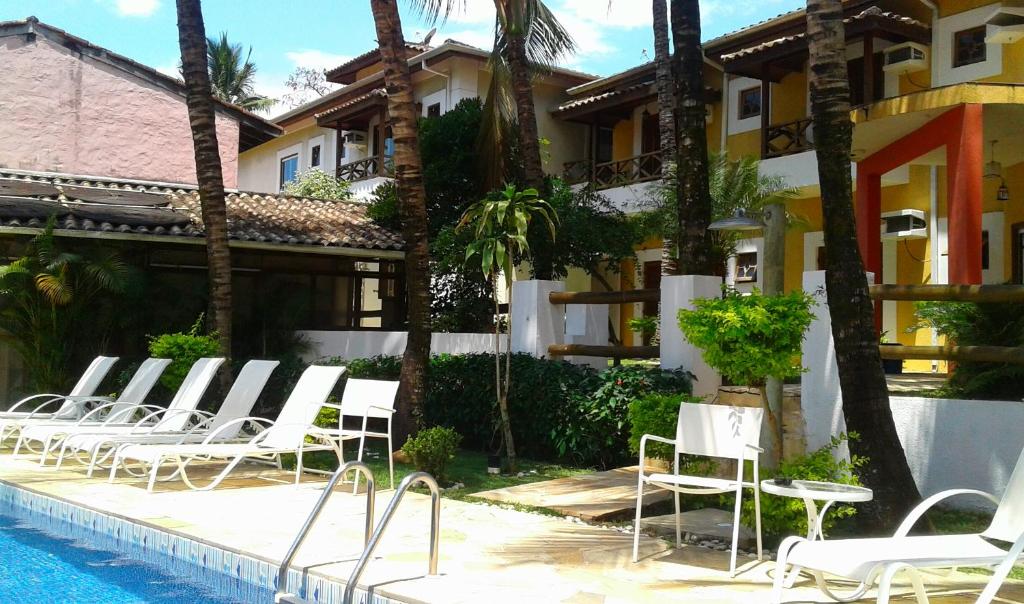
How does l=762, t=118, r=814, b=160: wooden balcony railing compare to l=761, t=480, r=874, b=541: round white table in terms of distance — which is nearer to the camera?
l=761, t=480, r=874, b=541: round white table

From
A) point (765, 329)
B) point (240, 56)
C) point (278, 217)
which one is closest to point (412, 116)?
point (765, 329)

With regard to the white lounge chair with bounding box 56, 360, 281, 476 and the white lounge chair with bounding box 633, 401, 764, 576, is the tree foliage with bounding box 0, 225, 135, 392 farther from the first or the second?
the white lounge chair with bounding box 633, 401, 764, 576

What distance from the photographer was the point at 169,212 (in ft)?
49.3

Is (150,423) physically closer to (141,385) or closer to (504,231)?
(141,385)

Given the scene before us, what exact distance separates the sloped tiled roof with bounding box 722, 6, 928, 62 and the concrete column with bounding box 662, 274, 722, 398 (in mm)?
8414

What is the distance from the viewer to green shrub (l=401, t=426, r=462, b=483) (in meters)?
8.41

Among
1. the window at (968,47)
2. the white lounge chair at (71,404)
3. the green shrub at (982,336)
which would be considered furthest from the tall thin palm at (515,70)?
the window at (968,47)

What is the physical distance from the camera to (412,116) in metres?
9.94

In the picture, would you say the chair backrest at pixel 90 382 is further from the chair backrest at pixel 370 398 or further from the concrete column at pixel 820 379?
the concrete column at pixel 820 379

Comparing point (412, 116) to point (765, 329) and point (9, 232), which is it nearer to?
point (765, 329)

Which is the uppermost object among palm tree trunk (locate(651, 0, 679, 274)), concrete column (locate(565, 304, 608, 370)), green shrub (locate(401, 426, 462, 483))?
palm tree trunk (locate(651, 0, 679, 274))

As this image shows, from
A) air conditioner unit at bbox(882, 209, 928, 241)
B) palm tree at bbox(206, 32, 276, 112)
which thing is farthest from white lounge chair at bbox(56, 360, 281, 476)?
palm tree at bbox(206, 32, 276, 112)

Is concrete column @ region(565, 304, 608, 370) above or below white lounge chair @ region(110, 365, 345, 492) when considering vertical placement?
above

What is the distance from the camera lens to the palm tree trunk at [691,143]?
31.2 ft
